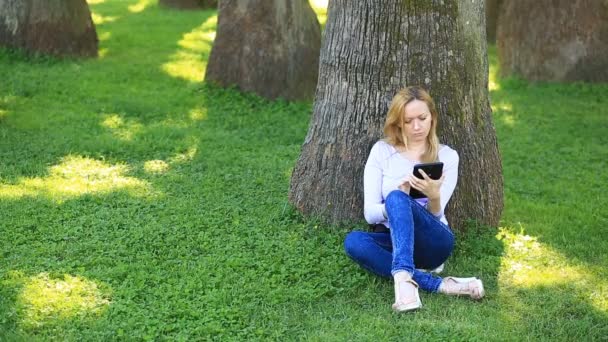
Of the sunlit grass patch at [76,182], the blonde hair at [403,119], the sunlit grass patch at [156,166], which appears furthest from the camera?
the sunlit grass patch at [156,166]

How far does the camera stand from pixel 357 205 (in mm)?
5828

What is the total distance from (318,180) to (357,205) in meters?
0.34

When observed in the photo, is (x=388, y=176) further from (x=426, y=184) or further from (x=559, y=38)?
(x=559, y=38)

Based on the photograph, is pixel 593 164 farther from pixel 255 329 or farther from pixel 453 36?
pixel 255 329

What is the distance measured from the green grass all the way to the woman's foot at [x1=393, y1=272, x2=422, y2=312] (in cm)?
6

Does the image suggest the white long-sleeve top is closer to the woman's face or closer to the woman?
the woman

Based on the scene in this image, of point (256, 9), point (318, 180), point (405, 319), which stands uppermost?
point (256, 9)

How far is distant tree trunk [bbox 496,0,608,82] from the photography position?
10.6 meters

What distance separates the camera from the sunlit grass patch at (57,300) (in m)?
4.72

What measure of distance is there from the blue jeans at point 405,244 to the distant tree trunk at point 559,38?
20.8ft

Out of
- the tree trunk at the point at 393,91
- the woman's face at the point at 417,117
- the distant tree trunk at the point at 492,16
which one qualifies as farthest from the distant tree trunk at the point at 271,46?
the woman's face at the point at 417,117

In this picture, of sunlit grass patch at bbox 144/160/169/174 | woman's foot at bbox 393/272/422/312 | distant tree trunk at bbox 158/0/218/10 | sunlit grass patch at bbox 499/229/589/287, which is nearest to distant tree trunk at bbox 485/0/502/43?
distant tree trunk at bbox 158/0/218/10

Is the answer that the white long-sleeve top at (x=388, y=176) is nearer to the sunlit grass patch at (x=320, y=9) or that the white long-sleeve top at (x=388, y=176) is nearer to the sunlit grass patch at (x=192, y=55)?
the sunlit grass patch at (x=192, y=55)

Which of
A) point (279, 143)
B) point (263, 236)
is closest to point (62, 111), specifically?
point (279, 143)
